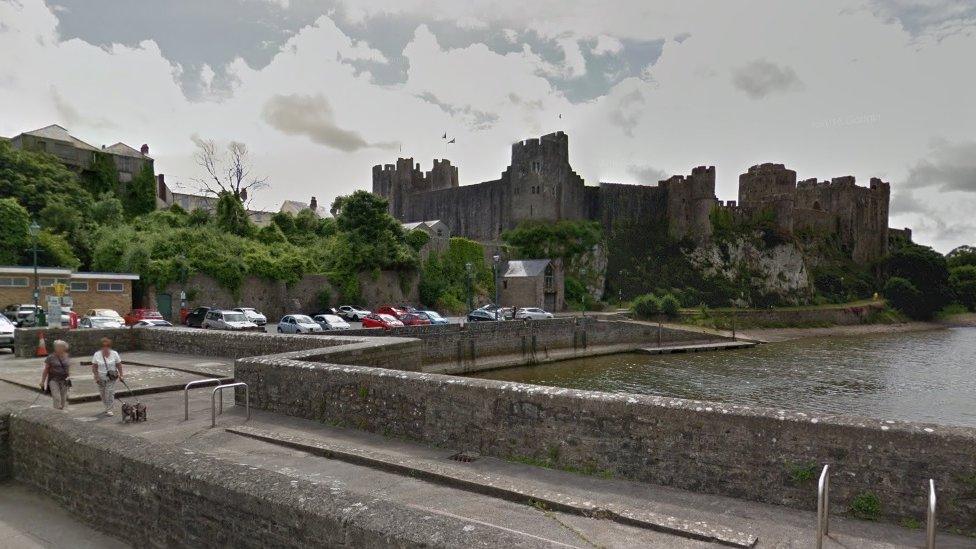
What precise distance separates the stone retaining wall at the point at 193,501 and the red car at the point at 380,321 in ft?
83.3

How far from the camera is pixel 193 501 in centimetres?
516

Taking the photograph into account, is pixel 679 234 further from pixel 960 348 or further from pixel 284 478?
pixel 284 478

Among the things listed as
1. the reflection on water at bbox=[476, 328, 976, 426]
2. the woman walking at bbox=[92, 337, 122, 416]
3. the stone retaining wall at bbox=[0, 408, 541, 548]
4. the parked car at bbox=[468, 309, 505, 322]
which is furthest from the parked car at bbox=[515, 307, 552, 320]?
the stone retaining wall at bbox=[0, 408, 541, 548]

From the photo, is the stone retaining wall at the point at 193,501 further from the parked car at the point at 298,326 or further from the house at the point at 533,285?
the house at the point at 533,285

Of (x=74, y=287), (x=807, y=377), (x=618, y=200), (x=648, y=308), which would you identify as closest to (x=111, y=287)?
(x=74, y=287)

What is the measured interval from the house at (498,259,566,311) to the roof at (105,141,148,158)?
1434 inches

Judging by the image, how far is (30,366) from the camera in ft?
53.3

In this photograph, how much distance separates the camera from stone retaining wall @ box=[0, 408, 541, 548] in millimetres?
3939

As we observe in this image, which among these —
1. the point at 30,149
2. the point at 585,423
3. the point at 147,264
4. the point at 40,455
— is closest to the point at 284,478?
the point at 585,423

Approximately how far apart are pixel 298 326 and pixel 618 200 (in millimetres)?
48557

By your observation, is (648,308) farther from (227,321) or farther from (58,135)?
(58,135)

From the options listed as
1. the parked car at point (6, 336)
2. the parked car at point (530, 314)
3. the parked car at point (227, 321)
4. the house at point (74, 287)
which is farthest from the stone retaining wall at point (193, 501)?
the parked car at point (530, 314)

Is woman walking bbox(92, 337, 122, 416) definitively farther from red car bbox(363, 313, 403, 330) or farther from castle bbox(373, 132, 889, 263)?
castle bbox(373, 132, 889, 263)

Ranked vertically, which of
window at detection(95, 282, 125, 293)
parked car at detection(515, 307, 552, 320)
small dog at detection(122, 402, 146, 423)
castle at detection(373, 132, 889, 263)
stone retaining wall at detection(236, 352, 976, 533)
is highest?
castle at detection(373, 132, 889, 263)
